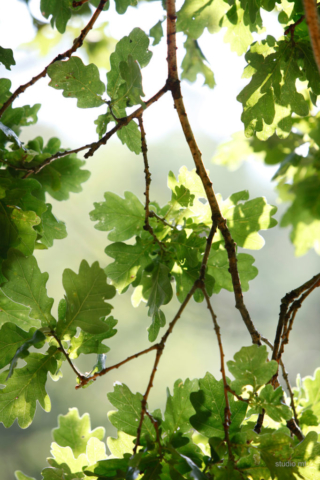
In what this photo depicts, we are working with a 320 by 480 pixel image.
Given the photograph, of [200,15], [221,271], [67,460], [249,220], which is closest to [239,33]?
[200,15]

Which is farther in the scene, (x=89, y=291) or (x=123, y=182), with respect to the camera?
(x=123, y=182)

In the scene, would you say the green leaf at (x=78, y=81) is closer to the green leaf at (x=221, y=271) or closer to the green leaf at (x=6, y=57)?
the green leaf at (x=6, y=57)

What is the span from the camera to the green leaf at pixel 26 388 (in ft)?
2.06

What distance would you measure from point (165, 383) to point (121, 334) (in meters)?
0.67

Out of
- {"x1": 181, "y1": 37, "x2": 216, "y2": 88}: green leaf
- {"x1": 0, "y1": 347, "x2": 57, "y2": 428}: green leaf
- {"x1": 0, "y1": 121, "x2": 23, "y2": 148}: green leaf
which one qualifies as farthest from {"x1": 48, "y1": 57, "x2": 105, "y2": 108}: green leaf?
{"x1": 181, "y1": 37, "x2": 216, "y2": 88}: green leaf

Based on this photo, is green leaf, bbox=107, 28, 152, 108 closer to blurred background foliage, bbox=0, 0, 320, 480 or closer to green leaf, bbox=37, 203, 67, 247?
green leaf, bbox=37, 203, 67, 247

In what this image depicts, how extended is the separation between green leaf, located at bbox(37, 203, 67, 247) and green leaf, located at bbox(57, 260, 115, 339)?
0.25 metres

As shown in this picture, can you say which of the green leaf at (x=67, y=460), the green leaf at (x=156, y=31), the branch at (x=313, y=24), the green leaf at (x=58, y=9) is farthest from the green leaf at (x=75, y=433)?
the green leaf at (x=156, y=31)

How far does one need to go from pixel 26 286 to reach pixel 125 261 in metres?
0.21

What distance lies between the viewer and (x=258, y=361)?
21.9 inches

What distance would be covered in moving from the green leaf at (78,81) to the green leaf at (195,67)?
2.27ft

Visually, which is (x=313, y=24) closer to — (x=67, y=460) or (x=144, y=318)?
(x=67, y=460)

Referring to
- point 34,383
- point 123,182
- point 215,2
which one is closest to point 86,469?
point 34,383

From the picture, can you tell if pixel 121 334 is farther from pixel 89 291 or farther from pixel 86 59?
pixel 89 291
